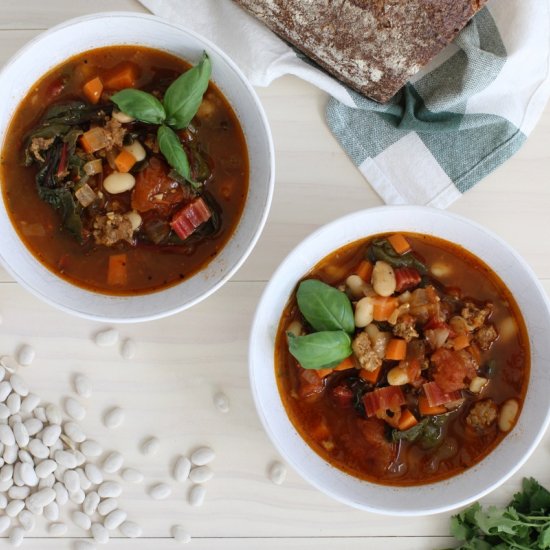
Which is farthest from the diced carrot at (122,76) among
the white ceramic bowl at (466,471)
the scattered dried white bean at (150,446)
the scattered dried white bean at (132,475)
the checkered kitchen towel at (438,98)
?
the scattered dried white bean at (132,475)

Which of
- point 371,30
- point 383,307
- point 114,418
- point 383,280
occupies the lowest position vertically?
point 114,418

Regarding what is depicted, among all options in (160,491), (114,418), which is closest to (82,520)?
(160,491)

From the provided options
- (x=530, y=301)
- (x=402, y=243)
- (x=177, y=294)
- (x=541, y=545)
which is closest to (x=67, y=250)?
(x=177, y=294)

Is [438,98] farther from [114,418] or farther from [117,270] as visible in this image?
[114,418]

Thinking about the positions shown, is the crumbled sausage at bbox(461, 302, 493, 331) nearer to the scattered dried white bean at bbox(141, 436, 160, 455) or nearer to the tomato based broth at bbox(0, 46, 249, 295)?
the tomato based broth at bbox(0, 46, 249, 295)

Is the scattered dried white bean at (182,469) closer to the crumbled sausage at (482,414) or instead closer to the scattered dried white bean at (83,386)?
the scattered dried white bean at (83,386)

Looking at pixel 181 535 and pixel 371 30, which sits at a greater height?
pixel 371 30
